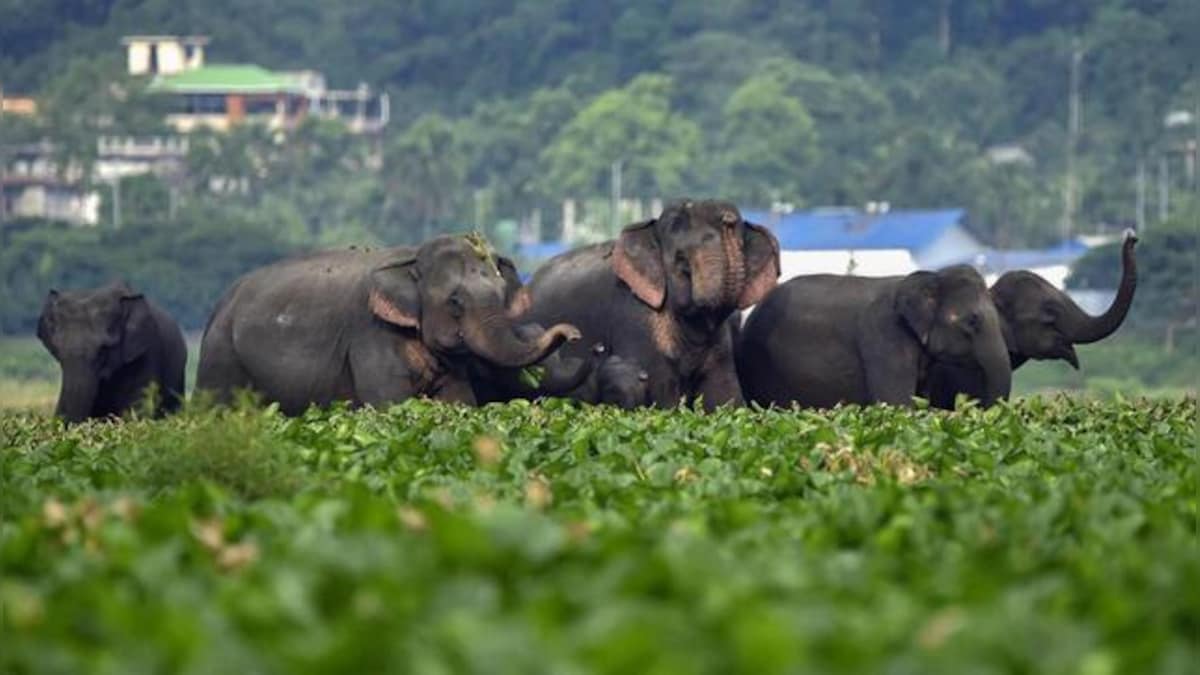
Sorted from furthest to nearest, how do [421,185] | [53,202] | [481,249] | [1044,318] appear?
[53,202] → [421,185] → [1044,318] → [481,249]

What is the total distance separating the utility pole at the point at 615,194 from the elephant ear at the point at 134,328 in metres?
104

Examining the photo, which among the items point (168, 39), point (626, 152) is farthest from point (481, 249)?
point (168, 39)

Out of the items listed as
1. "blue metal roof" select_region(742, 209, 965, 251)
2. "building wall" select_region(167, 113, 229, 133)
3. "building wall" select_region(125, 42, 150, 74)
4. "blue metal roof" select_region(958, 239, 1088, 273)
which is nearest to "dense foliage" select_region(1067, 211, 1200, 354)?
"blue metal roof" select_region(742, 209, 965, 251)

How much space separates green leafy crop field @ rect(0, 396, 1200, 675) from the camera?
1099 cm

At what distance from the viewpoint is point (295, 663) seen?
35.3 feet

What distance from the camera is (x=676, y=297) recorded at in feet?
105

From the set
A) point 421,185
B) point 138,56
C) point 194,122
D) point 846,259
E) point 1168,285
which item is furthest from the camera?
point 138,56

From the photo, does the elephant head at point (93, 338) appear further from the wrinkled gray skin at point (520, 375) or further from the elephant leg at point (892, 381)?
the elephant leg at point (892, 381)

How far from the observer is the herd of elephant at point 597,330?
1212 inches

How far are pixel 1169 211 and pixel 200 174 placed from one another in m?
32.1

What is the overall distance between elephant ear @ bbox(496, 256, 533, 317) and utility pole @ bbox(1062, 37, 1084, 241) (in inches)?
3933

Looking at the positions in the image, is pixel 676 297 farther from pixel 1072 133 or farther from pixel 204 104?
pixel 204 104

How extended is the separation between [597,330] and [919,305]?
7.64 ft

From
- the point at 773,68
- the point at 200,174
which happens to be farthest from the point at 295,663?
the point at 773,68
